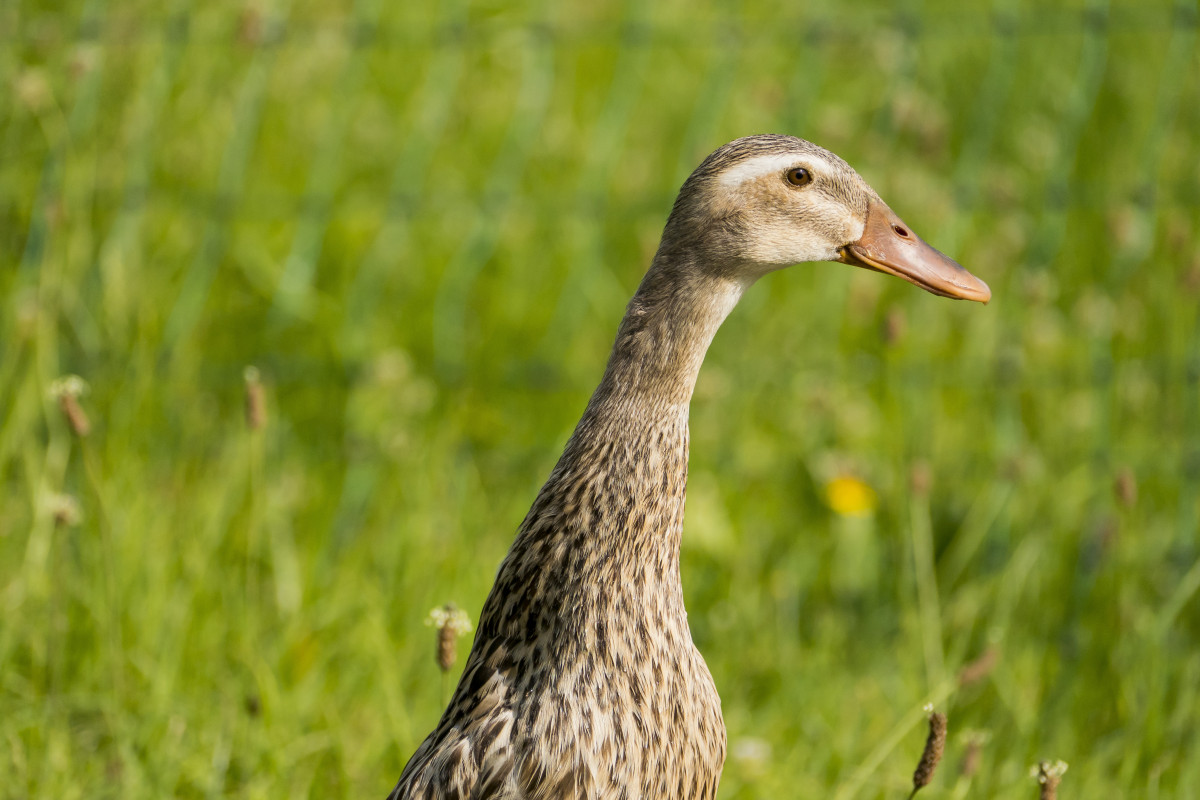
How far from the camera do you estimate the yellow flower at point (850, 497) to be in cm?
338

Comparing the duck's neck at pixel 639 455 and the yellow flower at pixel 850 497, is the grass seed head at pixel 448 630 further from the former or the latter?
the yellow flower at pixel 850 497

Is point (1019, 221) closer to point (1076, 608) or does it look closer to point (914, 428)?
point (914, 428)

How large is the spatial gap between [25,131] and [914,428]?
264 centimetres

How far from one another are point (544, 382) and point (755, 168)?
2.09 m

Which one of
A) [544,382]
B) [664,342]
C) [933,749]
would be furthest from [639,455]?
[544,382]

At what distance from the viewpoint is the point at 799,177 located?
6.01 ft

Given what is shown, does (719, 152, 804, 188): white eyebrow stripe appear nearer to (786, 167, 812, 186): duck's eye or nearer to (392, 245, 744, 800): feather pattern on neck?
(786, 167, 812, 186): duck's eye

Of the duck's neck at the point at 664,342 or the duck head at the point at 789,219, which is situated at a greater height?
the duck head at the point at 789,219

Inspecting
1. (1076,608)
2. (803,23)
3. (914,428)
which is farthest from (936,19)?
(1076,608)

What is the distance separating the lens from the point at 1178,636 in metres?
3.10

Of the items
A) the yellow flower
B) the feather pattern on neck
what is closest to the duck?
the feather pattern on neck

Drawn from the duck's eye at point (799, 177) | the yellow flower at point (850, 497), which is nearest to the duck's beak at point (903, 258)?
the duck's eye at point (799, 177)

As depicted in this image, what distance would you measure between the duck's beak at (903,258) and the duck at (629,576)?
0.30ft

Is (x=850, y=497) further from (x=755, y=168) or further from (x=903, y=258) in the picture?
(x=755, y=168)
